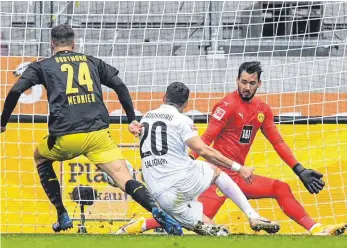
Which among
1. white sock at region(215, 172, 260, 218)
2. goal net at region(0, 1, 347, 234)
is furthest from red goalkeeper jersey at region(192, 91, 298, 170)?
goal net at region(0, 1, 347, 234)

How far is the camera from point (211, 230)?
27.3 feet

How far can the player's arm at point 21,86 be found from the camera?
8.08 m

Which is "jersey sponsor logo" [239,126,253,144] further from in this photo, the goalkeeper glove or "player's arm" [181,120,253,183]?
"player's arm" [181,120,253,183]

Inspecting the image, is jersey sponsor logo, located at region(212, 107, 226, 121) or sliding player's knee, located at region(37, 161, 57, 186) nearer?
sliding player's knee, located at region(37, 161, 57, 186)

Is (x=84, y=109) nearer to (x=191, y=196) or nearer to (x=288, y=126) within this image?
(x=191, y=196)

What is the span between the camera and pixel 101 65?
8.45m

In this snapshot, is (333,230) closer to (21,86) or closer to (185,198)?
(185,198)

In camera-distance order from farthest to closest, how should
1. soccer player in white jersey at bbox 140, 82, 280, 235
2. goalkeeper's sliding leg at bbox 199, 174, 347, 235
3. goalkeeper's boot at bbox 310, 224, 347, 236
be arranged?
goalkeeper's sliding leg at bbox 199, 174, 347, 235 → goalkeeper's boot at bbox 310, 224, 347, 236 → soccer player in white jersey at bbox 140, 82, 280, 235

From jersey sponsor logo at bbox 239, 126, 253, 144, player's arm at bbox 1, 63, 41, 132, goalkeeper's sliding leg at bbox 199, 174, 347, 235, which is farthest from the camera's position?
jersey sponsor logo at bbox 239, 126, 253, 144

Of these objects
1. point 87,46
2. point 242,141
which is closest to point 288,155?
point 242,141

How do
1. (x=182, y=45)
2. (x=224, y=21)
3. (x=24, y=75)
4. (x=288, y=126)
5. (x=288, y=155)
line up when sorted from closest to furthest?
1. (x=24, y=75)
2. (x=288, y=155)
3. (x=288, y=126)
4. (x=182, y=45)
5. (x=224, y=21)

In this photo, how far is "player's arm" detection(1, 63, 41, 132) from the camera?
8078mm

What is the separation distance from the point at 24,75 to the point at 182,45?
4101 mm

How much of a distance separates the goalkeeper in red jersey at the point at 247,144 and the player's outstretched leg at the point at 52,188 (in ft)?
2.64
